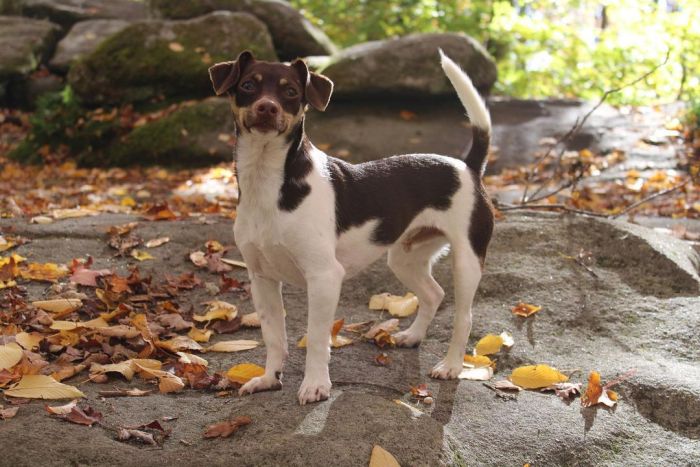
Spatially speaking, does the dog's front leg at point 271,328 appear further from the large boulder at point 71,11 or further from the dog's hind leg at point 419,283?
the large boulder at point 71,11

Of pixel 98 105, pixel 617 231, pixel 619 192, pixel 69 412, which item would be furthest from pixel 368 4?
pixel 69 412

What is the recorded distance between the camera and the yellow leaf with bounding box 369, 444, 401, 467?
9.11 feet

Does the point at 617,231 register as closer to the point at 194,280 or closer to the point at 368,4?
the point at 194,280

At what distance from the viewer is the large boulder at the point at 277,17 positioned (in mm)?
11750

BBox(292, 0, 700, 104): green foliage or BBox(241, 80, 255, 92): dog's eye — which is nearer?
BBox(241, 80, 255, 92): dog's eye

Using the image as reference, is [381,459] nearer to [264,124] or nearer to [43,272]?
[264,124]

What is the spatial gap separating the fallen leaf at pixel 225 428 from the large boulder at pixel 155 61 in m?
8.37

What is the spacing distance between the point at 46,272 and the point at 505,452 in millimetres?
3092

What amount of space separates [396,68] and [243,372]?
25.1 ft

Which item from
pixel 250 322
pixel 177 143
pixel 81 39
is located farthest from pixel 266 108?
pixel 81 39

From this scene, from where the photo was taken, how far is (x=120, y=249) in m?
5.26

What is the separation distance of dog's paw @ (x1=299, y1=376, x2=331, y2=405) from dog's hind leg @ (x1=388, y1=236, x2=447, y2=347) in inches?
43.3

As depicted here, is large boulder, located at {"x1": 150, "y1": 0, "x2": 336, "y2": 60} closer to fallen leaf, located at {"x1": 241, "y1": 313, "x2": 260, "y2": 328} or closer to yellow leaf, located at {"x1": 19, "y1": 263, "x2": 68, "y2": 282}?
yellow leaf, located at {"x1": 19, "y1": 263, "x2": 68, "y2": 282}

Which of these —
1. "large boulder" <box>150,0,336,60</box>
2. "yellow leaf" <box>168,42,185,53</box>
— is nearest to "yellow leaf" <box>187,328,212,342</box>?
"yellow leaf" <box>168,42,185,53</box>
